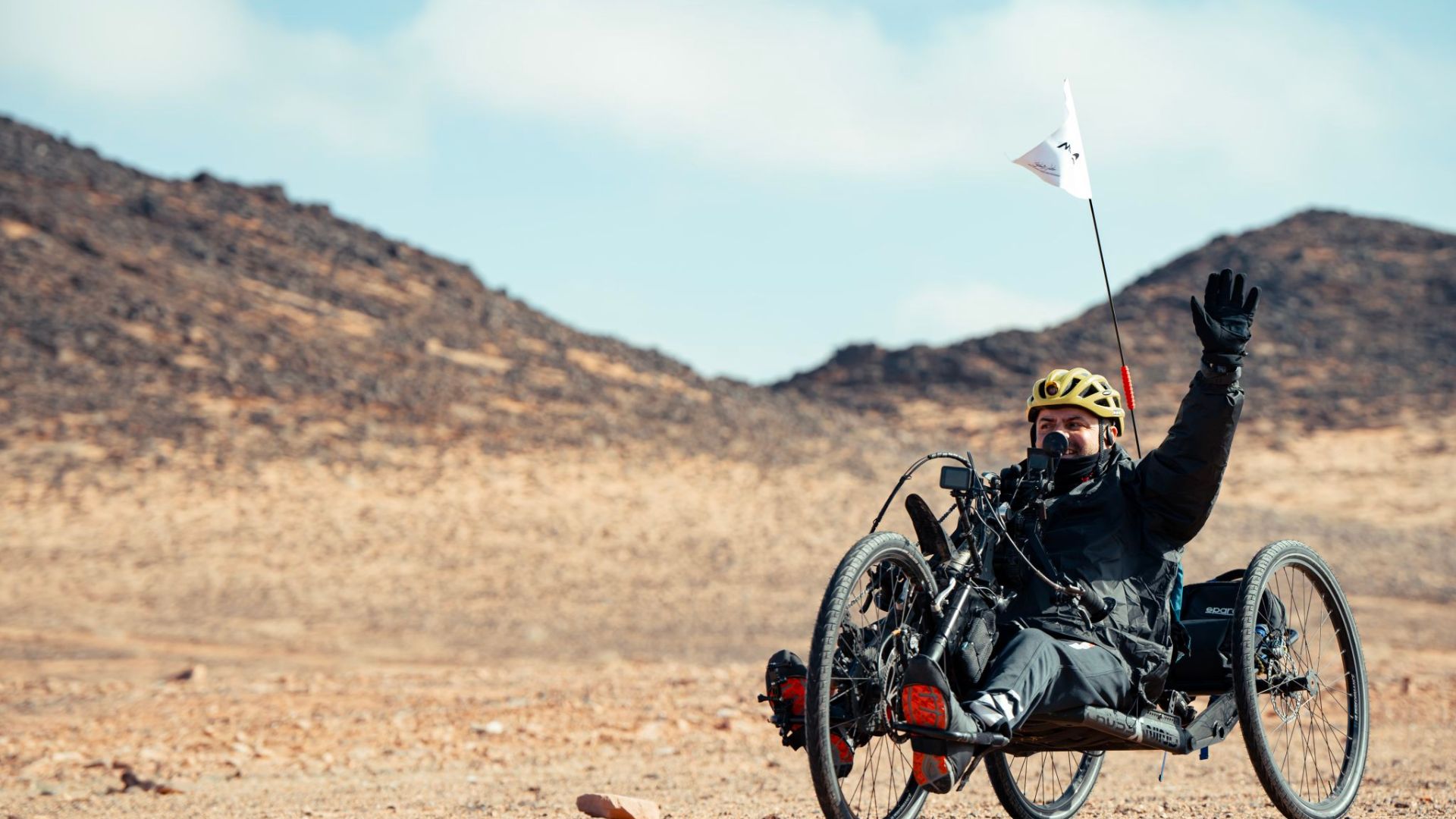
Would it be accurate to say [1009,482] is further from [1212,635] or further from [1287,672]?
[1287,672]

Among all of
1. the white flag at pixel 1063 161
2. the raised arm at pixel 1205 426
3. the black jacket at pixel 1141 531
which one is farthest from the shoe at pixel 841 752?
the white flag at pixel 1063 161

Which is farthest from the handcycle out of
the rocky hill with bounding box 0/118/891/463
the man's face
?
the rocky hill with bounding box 0/118/891/463

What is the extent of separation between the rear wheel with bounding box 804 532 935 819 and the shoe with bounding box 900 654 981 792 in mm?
147

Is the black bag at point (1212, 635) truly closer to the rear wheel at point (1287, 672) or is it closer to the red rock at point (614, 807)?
the rear wheel at point (1287, 672)

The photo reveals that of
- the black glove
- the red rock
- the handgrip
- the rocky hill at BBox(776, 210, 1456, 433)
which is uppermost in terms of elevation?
the rocky hill at BBox(776, 210, 1456, 433)

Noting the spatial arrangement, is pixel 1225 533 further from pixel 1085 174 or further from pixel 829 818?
pixel 829 818

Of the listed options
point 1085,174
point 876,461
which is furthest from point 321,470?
point 1085,174

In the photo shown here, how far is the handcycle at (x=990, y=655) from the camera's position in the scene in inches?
168

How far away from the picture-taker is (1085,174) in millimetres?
Answer: 6254

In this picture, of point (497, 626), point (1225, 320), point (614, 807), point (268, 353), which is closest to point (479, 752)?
point (614, 807)

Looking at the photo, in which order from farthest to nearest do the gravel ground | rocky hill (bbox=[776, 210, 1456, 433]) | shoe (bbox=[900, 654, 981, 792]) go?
rocky hill (bbox=[776, 210, 1456, 433])
the gravel ground
shoe (bbox=[900, 654, 981, 792])

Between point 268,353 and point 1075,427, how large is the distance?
33610mm

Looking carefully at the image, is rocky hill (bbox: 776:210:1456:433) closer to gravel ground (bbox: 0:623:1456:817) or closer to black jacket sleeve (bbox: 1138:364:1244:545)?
gravel ground (bbox: 0:623:1456:817)

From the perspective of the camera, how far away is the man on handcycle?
4398 mm
